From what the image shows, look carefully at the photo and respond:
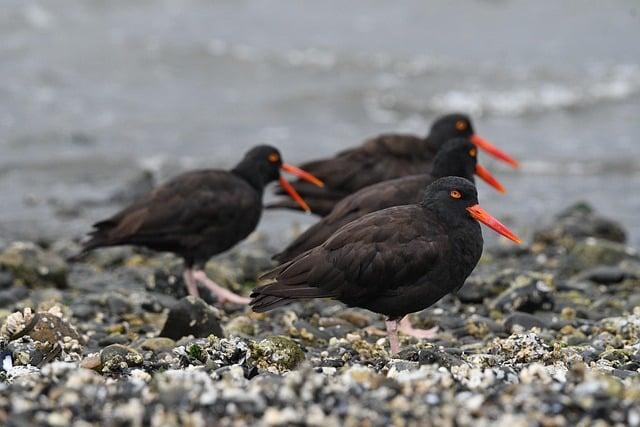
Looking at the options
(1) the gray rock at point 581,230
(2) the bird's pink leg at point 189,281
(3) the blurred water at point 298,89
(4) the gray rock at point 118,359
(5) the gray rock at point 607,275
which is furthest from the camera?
(3) the blurred water at point 298,89

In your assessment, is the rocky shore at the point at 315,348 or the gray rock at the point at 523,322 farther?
the gray rock at the point at 523,322

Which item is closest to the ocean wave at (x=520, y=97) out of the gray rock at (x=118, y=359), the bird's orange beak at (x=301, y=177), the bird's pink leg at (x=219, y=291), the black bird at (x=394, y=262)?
the bird's orange beak at (x=301, y=177)

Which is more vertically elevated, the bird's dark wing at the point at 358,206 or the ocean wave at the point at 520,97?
the bird's dark wing at the point at 358,206

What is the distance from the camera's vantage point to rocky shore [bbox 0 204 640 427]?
12.4ft

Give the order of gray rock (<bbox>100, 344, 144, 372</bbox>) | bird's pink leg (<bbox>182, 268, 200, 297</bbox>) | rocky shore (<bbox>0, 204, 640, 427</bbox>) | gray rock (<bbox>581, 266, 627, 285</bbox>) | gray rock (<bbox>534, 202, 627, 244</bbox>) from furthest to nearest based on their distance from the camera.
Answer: gray rock (<bbox>534, 202, 627, 244</bbox>) < gray rock (<bbox>581, 266, 627, 285</bbox>) < bird's pink leg (<bbox>182, 268, 200, 297</bbox>) < gray rock (<bbox>100, 344, 144, 372</bbox>) < rocky shore (<bbox>0, 204, 640, 427</bbox>)

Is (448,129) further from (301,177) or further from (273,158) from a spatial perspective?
(273,158)

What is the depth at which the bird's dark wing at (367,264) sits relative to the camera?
542 centimetres

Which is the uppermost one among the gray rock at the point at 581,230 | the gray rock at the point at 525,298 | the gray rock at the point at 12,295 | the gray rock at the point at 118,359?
the gray rock at the point at 118,359

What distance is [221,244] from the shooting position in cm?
761

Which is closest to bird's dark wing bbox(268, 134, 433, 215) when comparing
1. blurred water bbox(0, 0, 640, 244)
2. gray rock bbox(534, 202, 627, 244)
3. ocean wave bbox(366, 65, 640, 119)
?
gray rock bbox(534, 202, 627, 244)

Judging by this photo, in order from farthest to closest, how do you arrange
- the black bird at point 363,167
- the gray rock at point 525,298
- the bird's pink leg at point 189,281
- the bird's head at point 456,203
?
the black bird at point 363,167 < the bird's pink leg at point 189,281 < the gray rock at point 525,298 < the bird's head at point 456,203

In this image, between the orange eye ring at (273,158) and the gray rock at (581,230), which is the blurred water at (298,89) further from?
the orange eye ring at (273,158)

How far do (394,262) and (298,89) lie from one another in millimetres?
11245

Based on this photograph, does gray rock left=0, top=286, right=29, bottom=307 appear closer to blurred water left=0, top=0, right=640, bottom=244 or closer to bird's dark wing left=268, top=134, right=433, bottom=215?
bird's dark wing left=268, top=134, right=433, bottom=215
